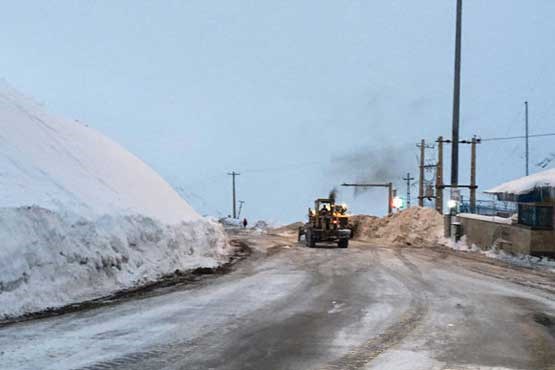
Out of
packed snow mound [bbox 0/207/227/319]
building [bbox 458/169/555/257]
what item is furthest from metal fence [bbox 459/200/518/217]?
packed snow mound [bbox 0/207/227/319]

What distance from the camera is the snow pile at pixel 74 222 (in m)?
10.5

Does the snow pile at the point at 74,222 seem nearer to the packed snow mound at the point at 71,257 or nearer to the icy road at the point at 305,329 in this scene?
the packed snow mound at the point at 71,257

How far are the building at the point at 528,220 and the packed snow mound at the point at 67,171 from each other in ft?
40.2

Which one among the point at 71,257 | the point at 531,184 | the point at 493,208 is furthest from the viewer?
the point at 493,208

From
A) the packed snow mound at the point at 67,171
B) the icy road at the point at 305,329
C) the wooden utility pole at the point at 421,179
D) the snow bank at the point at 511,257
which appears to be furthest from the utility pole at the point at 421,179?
the icy road at the point at 305,329

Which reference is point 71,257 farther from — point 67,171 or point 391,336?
point 391,336

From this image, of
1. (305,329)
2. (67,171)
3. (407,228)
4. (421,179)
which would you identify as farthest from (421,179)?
(305,329)

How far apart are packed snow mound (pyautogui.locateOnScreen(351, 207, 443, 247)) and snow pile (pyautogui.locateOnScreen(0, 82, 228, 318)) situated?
53.0ft

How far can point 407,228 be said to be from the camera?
38594mm

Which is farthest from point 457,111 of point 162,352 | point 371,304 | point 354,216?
point 162,352

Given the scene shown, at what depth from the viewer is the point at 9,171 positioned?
13562 millimetres

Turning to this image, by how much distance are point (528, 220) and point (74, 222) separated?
668 inches

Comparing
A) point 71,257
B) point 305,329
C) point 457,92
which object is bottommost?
point 305,329

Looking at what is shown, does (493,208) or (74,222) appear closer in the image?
(74,222)
